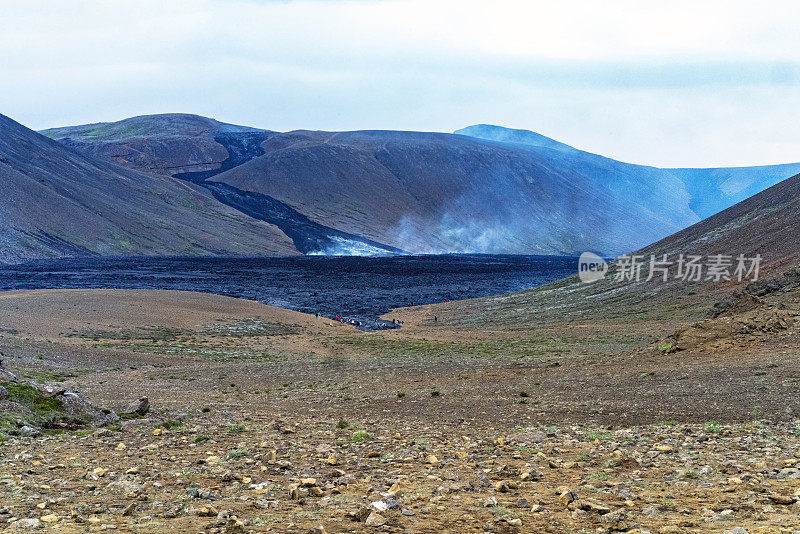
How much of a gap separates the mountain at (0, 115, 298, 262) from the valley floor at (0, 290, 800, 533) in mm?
94411

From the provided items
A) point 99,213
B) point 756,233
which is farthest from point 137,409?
point 99,213

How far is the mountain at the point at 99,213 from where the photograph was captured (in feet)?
381

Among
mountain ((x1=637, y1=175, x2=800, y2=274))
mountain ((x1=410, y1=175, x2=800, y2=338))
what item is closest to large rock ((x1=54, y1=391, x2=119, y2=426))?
mountain ((x1=410, y1=175, x2=800, y2=338))

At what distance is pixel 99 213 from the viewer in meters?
132

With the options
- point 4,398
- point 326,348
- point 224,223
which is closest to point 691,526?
point 4,398

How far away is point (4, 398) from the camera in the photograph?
13.0 m

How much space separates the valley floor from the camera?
6.69 meters

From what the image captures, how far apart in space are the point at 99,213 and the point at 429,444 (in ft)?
440

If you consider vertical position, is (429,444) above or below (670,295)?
below

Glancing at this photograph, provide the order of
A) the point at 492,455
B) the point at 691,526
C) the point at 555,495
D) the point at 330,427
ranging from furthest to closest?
the point at 330,427 → the point at 492,455 → the point at 555,495 → the point at 691,526

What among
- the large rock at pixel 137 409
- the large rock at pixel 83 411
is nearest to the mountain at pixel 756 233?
the large rock at pixel 137 409

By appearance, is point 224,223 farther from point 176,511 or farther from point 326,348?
point 176,511

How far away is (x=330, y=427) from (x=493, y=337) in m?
27.8

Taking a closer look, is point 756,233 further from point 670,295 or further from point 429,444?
point 429,444
